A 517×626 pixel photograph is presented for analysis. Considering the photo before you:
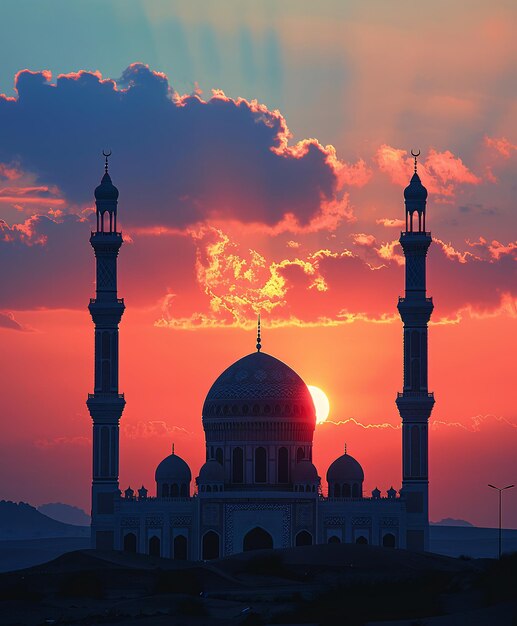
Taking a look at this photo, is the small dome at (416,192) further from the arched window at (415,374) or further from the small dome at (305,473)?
the small dome at (305,473)

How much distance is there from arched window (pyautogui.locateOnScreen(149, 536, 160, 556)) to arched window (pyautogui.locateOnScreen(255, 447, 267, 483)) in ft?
23.7

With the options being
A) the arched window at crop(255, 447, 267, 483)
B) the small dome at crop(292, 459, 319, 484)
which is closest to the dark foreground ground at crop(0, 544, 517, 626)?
the small dome at crop(292, 459, 319, 484)

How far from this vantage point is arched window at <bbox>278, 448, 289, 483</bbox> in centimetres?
12050

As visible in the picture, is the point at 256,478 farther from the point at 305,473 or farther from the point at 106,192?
the point at 106,192

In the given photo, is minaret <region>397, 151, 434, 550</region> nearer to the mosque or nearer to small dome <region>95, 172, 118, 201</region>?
the mosque

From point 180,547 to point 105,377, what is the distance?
10597mm

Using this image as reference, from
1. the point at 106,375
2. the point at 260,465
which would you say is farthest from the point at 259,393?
the point at 106,375

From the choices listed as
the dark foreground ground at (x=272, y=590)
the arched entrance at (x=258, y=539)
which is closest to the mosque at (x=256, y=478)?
the arched entrance at (x=258, y=539)

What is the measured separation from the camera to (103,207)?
12081cm

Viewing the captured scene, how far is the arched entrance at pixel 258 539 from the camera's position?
11631 centimetres

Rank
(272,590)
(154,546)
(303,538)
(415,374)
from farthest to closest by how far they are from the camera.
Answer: (415,374)
(154,546)
(303,538)
(272,590)

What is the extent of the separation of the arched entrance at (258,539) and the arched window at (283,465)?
4816 millimetres

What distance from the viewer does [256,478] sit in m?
120

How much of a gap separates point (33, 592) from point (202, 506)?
30.6 meters
